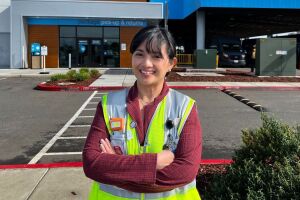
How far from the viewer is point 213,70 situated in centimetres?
2708

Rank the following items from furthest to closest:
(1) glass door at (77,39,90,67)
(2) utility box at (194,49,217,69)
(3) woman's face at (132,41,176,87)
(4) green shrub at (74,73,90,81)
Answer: (1) glass door at (77,39,90,67), (2) utility box at (194,49,217,69), (4) green shrub at (74,73,90,81), (3) woman's face at (132,41,176,87)

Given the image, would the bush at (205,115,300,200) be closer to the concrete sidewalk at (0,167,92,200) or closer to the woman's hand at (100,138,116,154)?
the woman's hand at (100,138,116,154)

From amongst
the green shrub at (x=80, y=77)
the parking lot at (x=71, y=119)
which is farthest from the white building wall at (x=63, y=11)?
the parking lot at (x=71, y=119)

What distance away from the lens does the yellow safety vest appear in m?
1.98

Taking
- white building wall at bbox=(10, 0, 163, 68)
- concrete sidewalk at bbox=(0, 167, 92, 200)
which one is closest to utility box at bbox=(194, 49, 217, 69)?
white building wall at bbox=(10, 0, 163, 68)

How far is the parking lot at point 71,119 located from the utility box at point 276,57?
5.17m

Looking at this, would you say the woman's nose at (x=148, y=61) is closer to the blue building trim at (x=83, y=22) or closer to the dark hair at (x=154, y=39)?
the dark hair at (x=154, y=39)

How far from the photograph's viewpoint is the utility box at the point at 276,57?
21.4m

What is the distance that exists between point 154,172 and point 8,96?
550 inches

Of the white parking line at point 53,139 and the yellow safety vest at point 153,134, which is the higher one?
the yellow safety vest at point 153,134

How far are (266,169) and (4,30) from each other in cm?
3563

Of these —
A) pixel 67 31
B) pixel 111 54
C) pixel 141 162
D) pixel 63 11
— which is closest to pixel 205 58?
pixel 111 54

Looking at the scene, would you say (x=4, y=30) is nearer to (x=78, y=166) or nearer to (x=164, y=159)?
(x=78, y=166)

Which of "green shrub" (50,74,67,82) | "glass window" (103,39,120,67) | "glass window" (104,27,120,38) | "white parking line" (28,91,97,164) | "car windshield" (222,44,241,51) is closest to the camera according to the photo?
"white parking line" (28,91,97,164)
